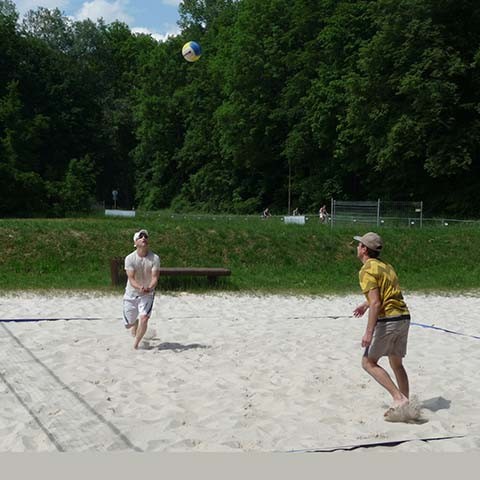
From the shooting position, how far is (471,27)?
38.1 m

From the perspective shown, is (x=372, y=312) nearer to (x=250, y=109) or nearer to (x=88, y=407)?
(x=88, y=407)

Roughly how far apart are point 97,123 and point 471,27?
38.8m

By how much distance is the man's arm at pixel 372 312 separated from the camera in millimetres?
5777

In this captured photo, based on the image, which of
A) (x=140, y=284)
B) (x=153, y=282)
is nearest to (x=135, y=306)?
(x=140, y=284)

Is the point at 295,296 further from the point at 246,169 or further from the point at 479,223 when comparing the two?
the point at 246,169

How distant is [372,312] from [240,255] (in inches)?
515

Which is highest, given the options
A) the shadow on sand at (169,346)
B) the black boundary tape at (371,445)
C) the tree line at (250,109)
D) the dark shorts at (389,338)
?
the tree line at (250,109)

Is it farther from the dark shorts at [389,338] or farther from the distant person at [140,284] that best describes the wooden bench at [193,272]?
the dark shorts at [389,338]

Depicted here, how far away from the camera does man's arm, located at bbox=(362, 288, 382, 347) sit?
5777 millimetres

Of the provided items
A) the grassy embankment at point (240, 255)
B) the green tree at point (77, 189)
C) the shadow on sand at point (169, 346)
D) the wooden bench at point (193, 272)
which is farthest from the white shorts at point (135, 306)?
the green tree at point (77, 189)

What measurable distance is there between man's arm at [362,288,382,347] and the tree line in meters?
31.8

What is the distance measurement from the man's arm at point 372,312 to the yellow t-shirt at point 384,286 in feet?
0.16

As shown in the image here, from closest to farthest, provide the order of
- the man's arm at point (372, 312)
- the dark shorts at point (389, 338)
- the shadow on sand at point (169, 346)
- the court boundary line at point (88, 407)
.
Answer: the court boundary line at point (88, 407), the man's arm at point (372, 312), the dark shorts at point (389, 338), the shadow on sand at point (169, 346)

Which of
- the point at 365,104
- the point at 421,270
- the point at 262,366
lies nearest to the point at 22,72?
the point at 365,104
